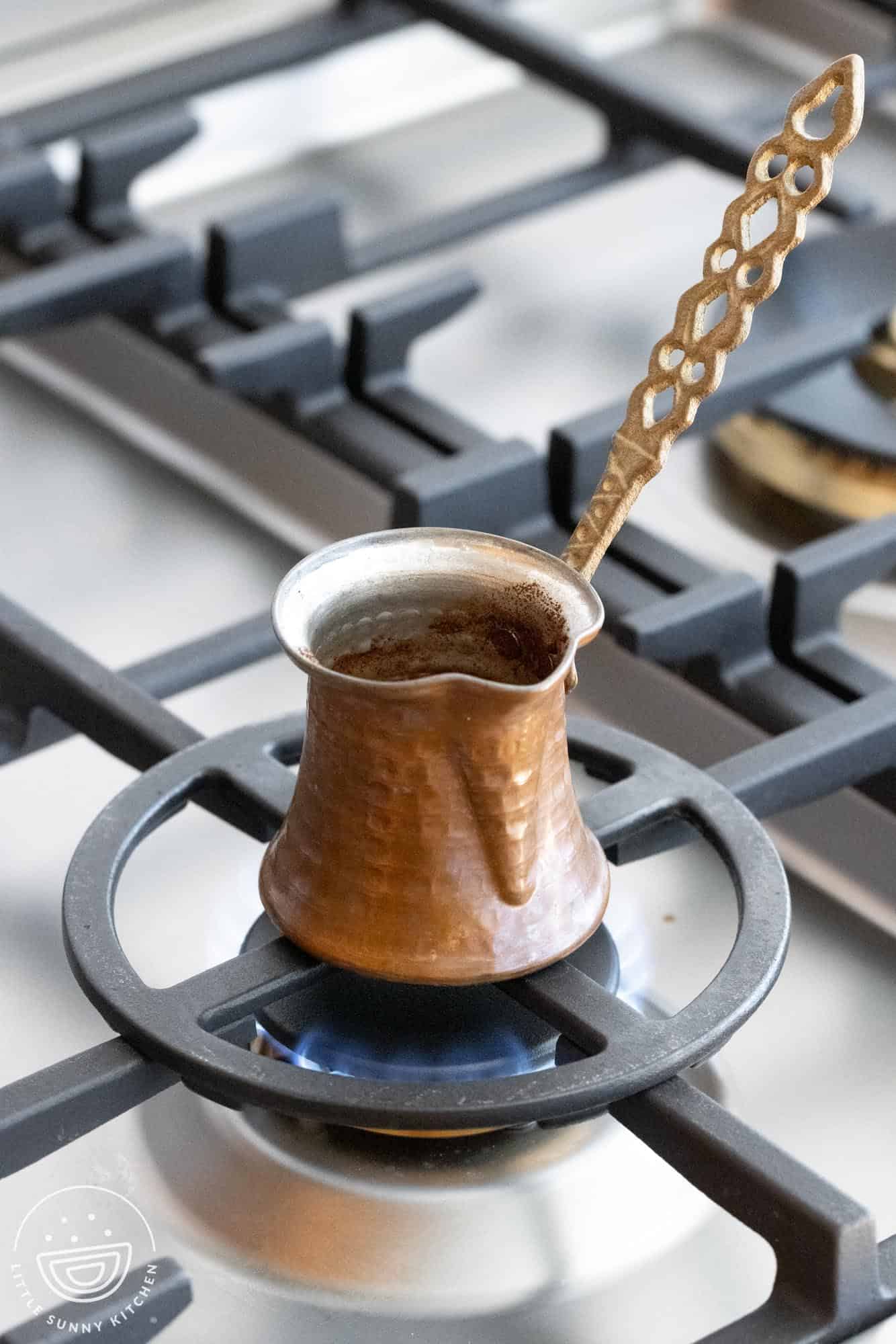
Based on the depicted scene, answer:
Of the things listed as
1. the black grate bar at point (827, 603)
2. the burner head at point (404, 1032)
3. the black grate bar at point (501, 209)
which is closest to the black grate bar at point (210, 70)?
the black grate bar at point (501, 209)

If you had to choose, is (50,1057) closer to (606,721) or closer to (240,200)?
(606,721)

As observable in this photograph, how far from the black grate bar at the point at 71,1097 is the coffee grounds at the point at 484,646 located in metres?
0.10

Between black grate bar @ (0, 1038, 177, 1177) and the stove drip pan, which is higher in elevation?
black grate bar @ (0, 1038, 177, 1177)

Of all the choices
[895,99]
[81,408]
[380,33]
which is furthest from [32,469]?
[895,99]

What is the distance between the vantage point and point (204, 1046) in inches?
18.5

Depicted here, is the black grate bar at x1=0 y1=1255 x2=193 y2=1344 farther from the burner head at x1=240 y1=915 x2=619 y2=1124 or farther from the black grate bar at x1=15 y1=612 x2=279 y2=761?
the black grate bar at x1=15 y1=612 x2=279 y2=761

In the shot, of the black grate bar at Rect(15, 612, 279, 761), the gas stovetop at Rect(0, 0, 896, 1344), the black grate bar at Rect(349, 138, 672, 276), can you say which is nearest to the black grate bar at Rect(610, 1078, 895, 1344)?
the gas stovetop at Rect(0, 0, 896, 1344)

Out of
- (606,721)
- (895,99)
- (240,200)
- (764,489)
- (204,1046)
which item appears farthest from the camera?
(895,99)

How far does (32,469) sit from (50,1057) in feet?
1.00

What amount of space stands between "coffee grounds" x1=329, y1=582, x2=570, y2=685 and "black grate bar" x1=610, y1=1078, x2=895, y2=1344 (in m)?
0.10

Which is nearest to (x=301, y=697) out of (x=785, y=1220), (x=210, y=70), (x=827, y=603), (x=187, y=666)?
(x=187, y=666)

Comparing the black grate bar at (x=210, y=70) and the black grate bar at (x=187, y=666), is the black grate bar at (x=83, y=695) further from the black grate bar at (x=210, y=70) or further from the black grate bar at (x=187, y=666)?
the black grate bar at (x=210, y=70)

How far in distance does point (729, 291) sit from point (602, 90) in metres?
0.49

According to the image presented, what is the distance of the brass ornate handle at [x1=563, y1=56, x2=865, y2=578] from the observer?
46 cm
